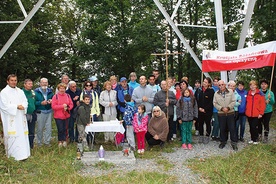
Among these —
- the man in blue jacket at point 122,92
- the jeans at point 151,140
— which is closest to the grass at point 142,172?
the jeans at point 151,140

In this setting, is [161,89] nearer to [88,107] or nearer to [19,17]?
[88,107]

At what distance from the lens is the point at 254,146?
678cm

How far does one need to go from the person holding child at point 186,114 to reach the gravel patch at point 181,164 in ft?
0.82

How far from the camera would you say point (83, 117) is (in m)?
6.73

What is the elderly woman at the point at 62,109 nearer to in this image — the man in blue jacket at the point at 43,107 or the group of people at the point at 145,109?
the group of people at the point at 145,109

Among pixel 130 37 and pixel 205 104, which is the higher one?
pixel 130 37

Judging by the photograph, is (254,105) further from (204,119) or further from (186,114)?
(186,114)

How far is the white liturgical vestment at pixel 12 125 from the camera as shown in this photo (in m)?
5.63

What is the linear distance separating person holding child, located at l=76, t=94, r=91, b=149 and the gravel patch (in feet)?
4.17

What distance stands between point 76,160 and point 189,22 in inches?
641

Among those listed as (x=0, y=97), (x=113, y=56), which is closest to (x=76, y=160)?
(x=0, y=97)

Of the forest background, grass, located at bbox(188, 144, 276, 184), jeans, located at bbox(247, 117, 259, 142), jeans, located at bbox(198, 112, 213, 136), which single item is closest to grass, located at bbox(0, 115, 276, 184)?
grass, located at bbox(188, 144, 276, 184)

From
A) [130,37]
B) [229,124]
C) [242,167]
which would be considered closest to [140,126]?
[229,124]

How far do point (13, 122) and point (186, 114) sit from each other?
3.88 m
